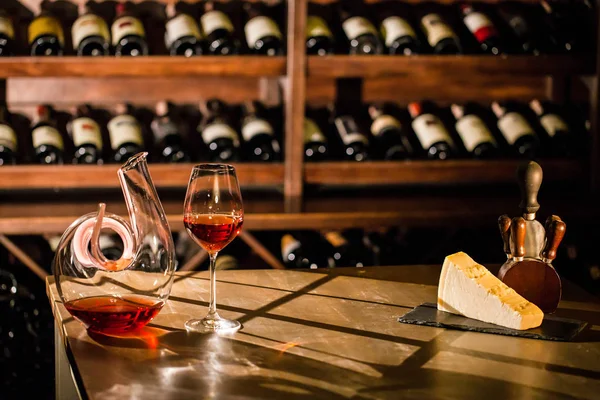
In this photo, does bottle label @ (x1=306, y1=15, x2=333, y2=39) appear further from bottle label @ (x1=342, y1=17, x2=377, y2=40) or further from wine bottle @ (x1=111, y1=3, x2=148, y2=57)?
wine bottle @ (x1=111, y1=3, x2=148, y2=57)

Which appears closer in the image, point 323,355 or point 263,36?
point 323,355

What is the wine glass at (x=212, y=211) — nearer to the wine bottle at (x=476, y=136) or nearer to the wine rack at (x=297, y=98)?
the wine rack at (x=297, y=98)

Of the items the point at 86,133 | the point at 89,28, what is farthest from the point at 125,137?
the point at 89,28

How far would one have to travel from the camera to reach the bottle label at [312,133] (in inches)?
117

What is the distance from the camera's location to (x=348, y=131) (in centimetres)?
299

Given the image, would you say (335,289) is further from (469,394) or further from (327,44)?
(327,44)

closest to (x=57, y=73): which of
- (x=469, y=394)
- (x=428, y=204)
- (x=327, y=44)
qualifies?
(x=327, y=44)

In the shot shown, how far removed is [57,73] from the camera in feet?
9.12

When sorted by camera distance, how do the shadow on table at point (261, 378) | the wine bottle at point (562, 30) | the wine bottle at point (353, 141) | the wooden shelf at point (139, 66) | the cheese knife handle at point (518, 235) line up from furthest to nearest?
the wine bottle at point (562, 30) → the wine bottle at point (353, 141) → the wooden shelf at point (139, 66) → the cheese knife handle at point (518, 235) → the shadow on table at point (261, 378)

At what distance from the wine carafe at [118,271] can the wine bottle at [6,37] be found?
5.60 ft

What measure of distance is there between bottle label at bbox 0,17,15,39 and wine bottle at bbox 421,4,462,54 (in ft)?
4.36

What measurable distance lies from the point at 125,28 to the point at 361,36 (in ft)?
2.46

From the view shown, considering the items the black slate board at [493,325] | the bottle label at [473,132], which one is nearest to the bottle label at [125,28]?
the bottle label at [473,132]

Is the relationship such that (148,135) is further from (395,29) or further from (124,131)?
(395,29)
